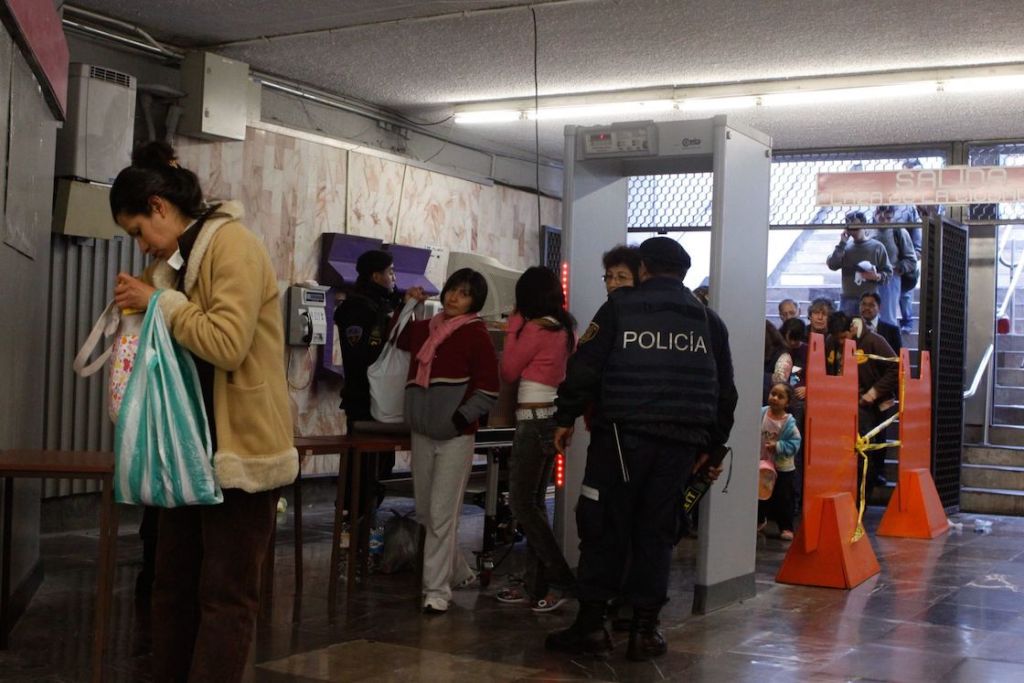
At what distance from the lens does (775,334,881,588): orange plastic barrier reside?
6371 mm

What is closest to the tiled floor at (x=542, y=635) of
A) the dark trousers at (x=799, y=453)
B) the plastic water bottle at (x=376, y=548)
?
the plastic water bottle at (x=376, y=548)

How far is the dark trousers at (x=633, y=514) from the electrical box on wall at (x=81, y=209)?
384 centimetres

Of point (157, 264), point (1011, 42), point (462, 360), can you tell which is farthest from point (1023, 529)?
→ point (157, 264)

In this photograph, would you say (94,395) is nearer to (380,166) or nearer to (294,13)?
(294,13)

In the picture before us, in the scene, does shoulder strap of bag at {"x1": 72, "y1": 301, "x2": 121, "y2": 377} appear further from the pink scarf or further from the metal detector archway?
the metal detector archway

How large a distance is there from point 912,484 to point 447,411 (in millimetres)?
4533

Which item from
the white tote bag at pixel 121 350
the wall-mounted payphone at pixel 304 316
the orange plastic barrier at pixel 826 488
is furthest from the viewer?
the wall-mounted payphone at pixel 304 316

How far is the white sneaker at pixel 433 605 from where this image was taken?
5.51 m

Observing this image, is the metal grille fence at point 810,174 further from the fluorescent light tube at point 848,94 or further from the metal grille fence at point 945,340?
the fluorescent light tube at point 848,94

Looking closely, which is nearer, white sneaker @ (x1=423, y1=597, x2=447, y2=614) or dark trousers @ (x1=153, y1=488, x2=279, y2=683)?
dark trousers @ (x1=153, y1=488, x2=279, y2=683)

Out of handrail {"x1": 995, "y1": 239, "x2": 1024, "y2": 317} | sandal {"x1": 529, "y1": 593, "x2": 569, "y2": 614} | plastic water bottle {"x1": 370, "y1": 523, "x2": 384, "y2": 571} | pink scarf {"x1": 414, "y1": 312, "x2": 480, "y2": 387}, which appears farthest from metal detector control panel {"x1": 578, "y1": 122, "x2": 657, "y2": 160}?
handrail {"x1": 995, "y1": 239, "x2": 1024, "y2": 317}

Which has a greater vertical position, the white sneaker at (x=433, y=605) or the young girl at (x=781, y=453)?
the young girl at (x=781, y=453)

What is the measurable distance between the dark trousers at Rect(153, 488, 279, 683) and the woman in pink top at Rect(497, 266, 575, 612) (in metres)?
2.58

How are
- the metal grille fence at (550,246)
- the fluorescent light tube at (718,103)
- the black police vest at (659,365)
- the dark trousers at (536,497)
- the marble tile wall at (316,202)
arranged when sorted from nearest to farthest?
the black police vest at (659,365), the dark trousers at (536,497), the marble tile wall at (316,202), the fluorescent light tube at (718,103), the metal grille fence at (550,246)
